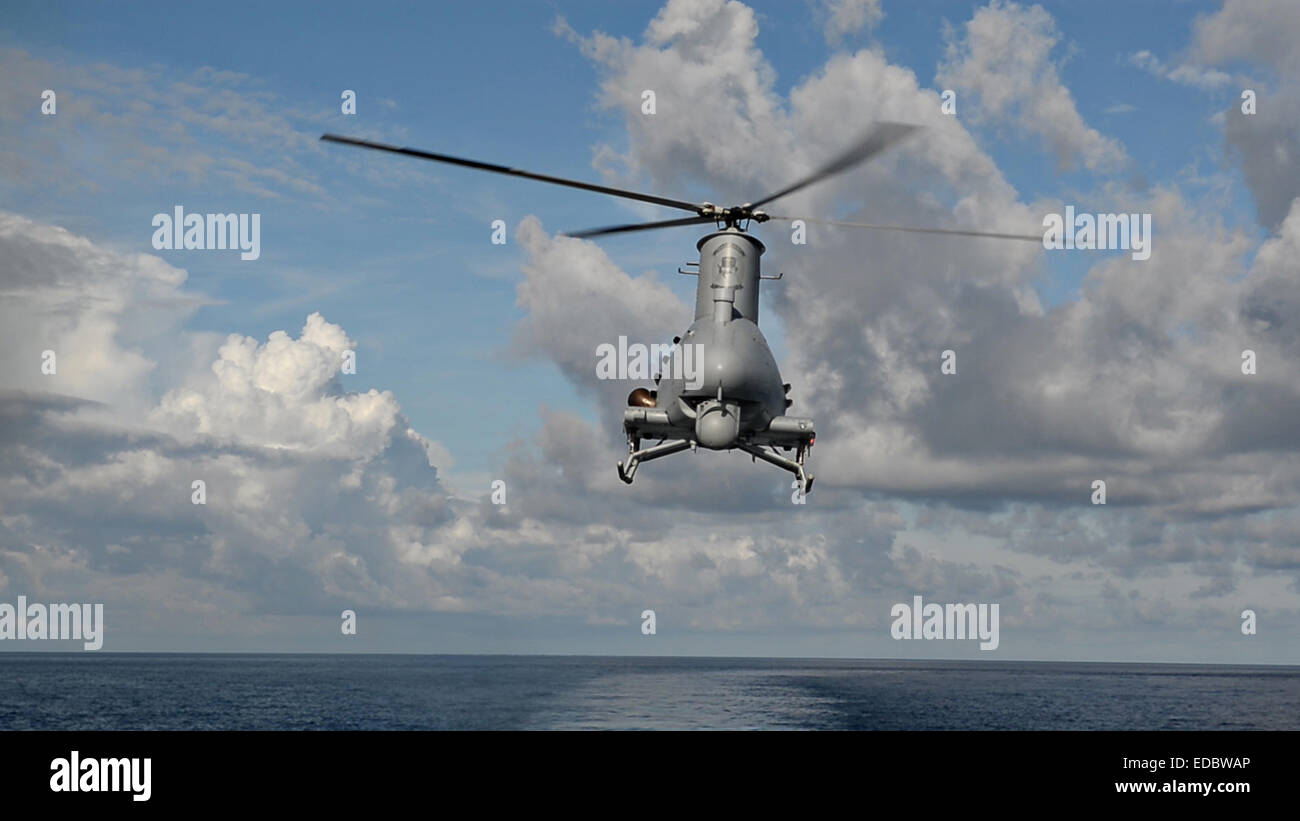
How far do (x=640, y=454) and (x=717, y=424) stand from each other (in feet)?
12.3

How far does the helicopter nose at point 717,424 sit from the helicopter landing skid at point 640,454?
7.11ft

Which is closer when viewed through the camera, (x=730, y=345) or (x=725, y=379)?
(x=725, y=379)

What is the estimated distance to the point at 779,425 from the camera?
34156mm

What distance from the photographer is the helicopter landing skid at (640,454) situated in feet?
114

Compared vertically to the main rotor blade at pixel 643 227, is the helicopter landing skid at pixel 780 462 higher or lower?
lower

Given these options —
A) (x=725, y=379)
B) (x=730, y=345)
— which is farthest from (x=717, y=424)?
(x=730, y=345)

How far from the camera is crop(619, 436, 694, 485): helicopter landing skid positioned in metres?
34.8

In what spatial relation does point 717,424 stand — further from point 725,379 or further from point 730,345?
point 730,345

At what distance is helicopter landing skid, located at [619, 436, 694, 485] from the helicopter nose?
217cm

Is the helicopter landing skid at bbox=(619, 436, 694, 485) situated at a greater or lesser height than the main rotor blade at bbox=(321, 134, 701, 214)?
lesser

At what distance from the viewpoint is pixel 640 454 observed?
35.0 meters
